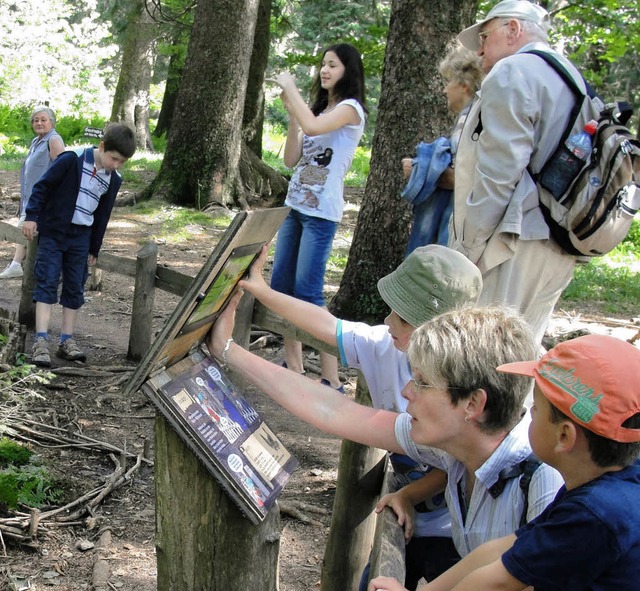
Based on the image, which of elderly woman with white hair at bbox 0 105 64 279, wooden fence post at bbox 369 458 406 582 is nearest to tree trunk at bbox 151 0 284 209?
elderly woman with white hair at bbox 0 105 64 279

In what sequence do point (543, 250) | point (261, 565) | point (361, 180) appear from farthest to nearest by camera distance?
1. point (361, 180)
2. point (543, 250)
3. point (261, 565)

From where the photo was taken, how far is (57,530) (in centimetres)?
391

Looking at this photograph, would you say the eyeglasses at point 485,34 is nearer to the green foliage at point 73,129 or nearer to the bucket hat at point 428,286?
the bucket hat at point 428,286

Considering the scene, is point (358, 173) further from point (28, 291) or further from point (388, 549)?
point (388, 549)

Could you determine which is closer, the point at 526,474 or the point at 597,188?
the point at 526,474

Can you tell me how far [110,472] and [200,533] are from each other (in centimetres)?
213

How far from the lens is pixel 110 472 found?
4.56 metres

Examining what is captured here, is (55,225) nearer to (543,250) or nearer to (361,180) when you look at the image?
(543,250)

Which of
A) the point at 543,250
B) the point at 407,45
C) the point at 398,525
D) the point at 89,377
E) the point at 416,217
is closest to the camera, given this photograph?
the point at 398,525

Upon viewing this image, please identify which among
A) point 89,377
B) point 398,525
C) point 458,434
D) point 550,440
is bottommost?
point 89,377

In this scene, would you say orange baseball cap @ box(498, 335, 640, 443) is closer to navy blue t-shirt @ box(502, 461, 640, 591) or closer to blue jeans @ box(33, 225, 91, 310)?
navy blue t-shirt @ box(502, 461, 640, 591)

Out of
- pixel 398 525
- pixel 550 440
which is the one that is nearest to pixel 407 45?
pixel 398 525

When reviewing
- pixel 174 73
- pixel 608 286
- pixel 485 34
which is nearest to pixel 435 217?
pixel 485 34

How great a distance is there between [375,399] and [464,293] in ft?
1.71
